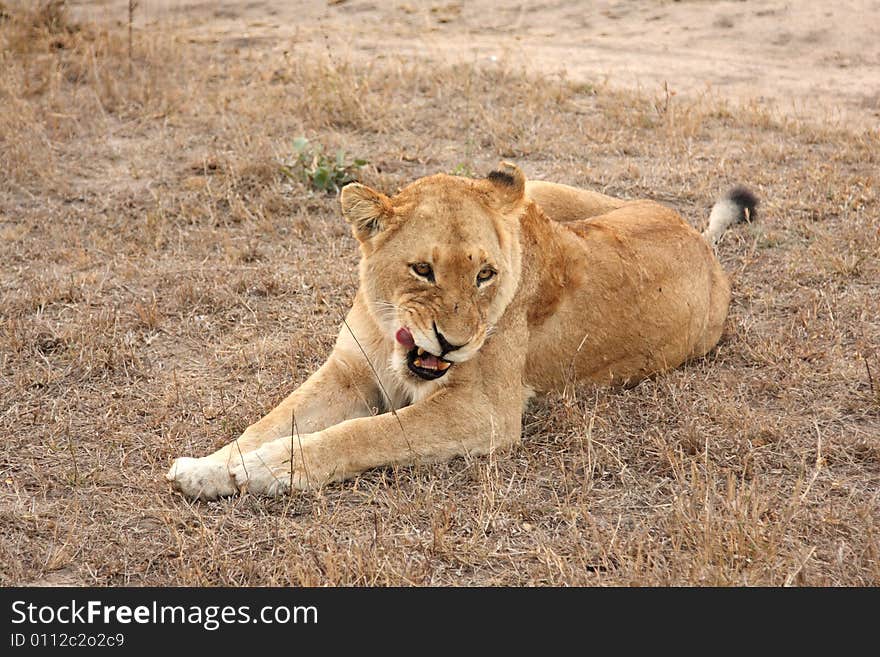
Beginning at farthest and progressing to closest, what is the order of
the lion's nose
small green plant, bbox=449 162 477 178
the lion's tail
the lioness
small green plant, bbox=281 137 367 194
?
small green plant, bbox=281 137 367 194 < small green plant, bbox=449 162 477 178 < the lion's tail < the lioness < the lion's nose

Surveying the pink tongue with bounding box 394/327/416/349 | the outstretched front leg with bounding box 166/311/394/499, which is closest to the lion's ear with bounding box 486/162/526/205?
the pink tongue with bounding box 394/327/416/349

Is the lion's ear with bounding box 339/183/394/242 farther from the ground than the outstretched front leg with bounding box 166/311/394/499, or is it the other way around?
the lion's ear with bounding box 339/183/394/242

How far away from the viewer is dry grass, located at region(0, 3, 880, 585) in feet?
10.4

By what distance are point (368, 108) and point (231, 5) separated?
5.20m

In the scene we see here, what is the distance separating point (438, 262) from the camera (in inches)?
137

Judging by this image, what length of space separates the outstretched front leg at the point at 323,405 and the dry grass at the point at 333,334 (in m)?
0.23

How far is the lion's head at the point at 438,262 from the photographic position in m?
3.45

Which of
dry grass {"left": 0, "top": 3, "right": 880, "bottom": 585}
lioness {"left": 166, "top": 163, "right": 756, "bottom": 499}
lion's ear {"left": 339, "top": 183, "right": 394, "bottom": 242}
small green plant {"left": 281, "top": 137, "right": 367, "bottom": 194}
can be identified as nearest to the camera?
dry grass {"left": 0, "top": 3, "right": 880, "bottom": 585}

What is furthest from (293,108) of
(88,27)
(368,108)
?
(88,27)

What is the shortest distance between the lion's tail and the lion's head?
227 centimetres

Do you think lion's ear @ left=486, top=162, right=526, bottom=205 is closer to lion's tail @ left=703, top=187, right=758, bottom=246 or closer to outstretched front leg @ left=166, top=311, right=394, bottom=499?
outstretched front leg @ left=166, top=311, right=394, bottom=499

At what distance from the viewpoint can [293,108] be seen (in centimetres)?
787

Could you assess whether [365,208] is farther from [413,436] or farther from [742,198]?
[742,198]

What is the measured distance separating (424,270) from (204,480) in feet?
3.34
